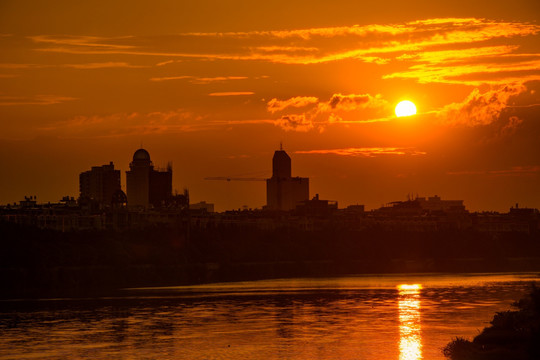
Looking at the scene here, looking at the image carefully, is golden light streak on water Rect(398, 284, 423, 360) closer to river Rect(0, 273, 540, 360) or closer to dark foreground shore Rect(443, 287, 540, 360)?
river Rect(0, 273, 540, 360)

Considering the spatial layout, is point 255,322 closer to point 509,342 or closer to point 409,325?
point 409,325

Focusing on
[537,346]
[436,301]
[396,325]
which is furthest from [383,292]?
[537,346]

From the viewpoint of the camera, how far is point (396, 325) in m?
91.8

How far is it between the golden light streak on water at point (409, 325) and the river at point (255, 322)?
3.3 inches

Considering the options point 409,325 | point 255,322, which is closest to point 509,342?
point 409,325

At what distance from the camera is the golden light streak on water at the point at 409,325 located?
Result: 7458 cm

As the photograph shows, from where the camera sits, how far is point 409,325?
91.4 m

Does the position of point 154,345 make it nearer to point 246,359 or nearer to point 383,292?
point 246,359

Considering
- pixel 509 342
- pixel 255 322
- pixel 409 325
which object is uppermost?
pixel 255 322

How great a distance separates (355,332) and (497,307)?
77.1 feet

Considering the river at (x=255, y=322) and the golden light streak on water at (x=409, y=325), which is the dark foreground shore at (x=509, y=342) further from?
the river at (x=255, y=322)

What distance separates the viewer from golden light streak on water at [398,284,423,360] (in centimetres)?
7458

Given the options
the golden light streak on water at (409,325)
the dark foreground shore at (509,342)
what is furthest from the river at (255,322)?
the dark foreground shore at (509,342)

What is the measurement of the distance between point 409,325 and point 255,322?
43.8 feet
